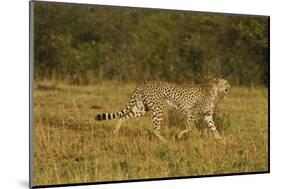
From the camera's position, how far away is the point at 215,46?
6348 mm

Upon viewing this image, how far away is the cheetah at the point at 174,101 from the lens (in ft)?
19.7

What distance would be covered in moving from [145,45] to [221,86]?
2.88ft

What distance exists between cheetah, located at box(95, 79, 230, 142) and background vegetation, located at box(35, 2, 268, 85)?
8 cm

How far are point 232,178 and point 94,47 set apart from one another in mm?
1793

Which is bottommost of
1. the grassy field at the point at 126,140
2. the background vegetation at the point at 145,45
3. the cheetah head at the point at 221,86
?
the grassy field at the point at 126,140

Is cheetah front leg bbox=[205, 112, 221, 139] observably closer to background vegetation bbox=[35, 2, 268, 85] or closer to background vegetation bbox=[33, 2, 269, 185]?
background vegetation bbox=[33, 2, 269, 185]

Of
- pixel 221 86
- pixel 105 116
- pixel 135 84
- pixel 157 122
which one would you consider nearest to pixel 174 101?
pixel 157 122

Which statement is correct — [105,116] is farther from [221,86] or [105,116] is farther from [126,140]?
[221,86]

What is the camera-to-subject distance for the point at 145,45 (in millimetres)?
6031

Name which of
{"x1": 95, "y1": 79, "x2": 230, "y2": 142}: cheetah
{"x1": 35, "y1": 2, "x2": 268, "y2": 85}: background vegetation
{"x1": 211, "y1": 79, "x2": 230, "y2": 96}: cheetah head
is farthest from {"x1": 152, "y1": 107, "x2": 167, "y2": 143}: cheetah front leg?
{"x1": 211, "y1": 79, "x2": 230, "y2": 96}: cheetah head

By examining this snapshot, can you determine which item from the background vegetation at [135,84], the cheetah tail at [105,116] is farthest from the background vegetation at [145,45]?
the cheetah tail at [105,116]

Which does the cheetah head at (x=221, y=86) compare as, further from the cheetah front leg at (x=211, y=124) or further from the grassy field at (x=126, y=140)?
the cheetah front leg at (x=211, y=124)

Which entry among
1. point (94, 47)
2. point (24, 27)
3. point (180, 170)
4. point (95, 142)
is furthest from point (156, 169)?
point (24, 27)

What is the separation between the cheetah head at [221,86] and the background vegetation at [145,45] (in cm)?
6
